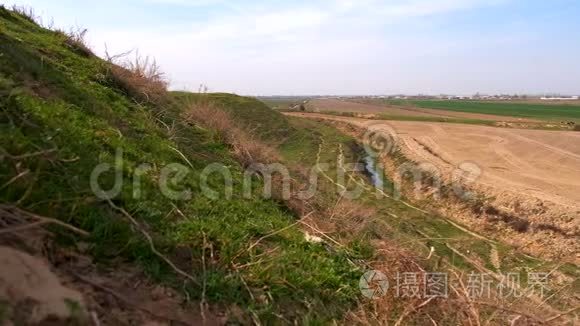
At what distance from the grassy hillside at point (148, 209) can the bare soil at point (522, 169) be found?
11041mm

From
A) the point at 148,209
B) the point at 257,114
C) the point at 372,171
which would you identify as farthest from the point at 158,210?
the point at 257,114

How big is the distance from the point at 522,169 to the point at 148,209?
2329 cm

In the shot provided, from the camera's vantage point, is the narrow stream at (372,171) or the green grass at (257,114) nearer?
the narrow stream at (372,171)

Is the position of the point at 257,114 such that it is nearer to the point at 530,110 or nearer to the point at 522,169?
the point at 522,169

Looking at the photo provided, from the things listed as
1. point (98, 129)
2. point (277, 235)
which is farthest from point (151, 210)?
point (98, 129)

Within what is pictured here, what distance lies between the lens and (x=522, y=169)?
24156 millimetres

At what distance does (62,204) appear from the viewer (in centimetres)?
353

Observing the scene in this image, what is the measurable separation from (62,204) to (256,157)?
7057 millimetres

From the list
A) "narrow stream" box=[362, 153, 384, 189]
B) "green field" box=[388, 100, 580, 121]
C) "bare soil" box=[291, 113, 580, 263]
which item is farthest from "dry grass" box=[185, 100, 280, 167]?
"green field" box=[388, 100, 580, 121]

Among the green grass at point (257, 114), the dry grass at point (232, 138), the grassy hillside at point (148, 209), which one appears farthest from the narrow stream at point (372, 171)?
the grassy hillside at point (148, 209)

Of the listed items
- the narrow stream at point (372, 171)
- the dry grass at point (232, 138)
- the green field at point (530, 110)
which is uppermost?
the dry grass at point (232, 138)

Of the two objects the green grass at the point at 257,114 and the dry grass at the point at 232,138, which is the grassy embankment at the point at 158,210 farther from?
the green grass at the point at 257,114

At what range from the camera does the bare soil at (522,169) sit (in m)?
15.2

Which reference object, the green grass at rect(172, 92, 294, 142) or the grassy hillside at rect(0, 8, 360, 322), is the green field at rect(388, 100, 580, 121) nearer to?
the green grass at rect(172, 92, 294, 142)
